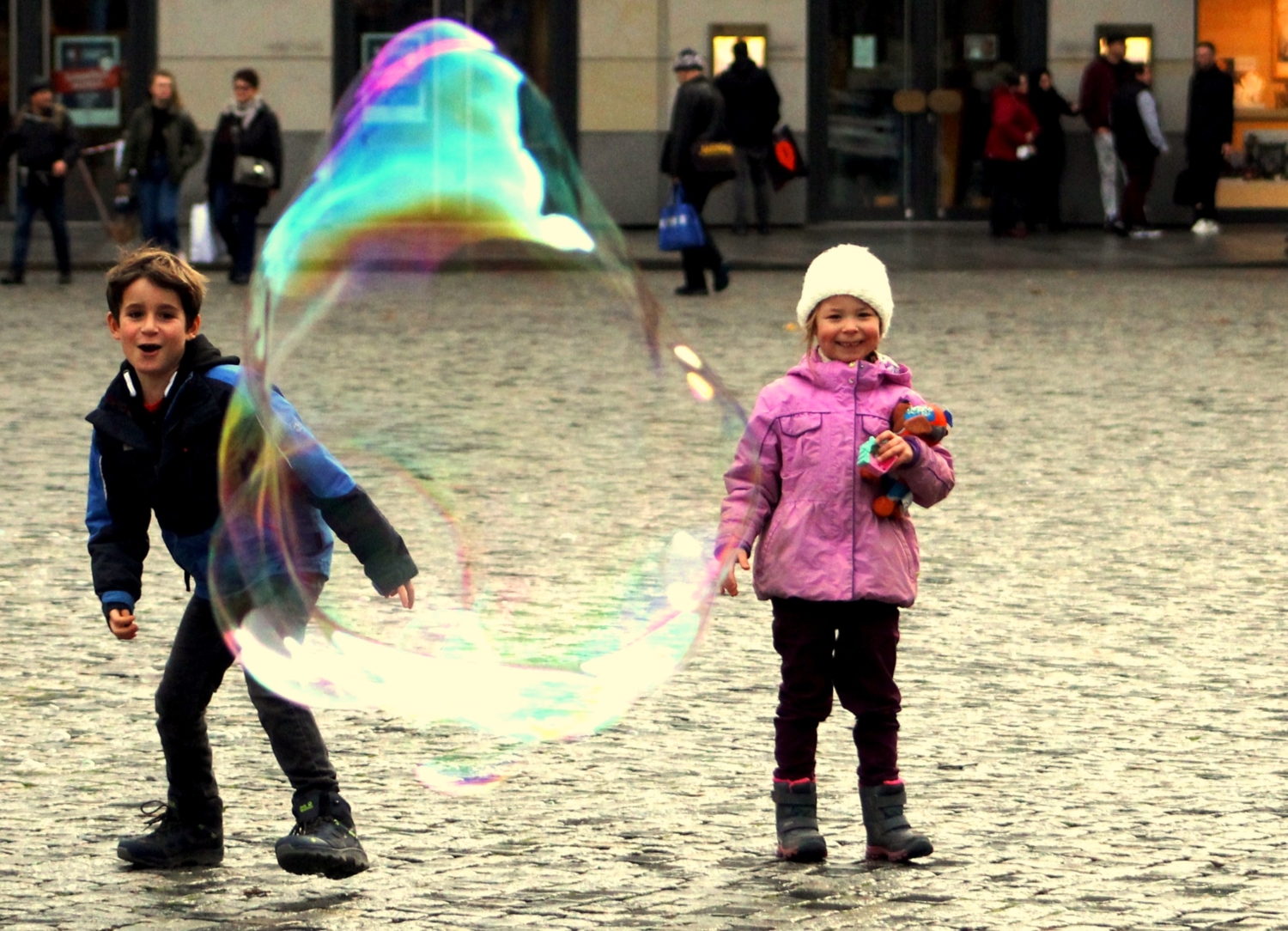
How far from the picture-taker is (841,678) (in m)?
4.52

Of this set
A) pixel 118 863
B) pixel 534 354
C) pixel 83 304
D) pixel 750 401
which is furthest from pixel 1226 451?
pixel 83 304

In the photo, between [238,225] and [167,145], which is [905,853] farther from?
[167,145]

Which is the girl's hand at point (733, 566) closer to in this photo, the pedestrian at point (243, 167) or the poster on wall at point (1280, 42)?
the pedestrian at point (243, 167)

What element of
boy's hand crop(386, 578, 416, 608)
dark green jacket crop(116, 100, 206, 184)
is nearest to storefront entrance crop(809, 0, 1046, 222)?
dark green jacket crop(116, 100, 206, 184)

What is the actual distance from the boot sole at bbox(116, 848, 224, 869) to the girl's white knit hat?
1480mm

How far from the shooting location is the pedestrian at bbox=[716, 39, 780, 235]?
2300 cm

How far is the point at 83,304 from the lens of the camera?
16125mm

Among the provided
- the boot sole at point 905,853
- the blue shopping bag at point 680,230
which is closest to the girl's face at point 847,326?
the boot sole at point 905,853

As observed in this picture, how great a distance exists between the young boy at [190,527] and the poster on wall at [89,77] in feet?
66.8

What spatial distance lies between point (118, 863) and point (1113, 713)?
93.3 inches

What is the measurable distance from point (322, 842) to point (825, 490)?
43.5 inches

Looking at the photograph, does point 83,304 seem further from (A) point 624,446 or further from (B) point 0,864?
(B) point 0,864

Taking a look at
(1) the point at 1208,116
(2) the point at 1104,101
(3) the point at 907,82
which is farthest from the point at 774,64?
(1) the point at 1208,116

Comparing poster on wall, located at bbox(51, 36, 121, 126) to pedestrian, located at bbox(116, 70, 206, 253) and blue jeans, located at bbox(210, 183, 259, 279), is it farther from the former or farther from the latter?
blue jeans, located at bbox(210, 183, 259, 279)
